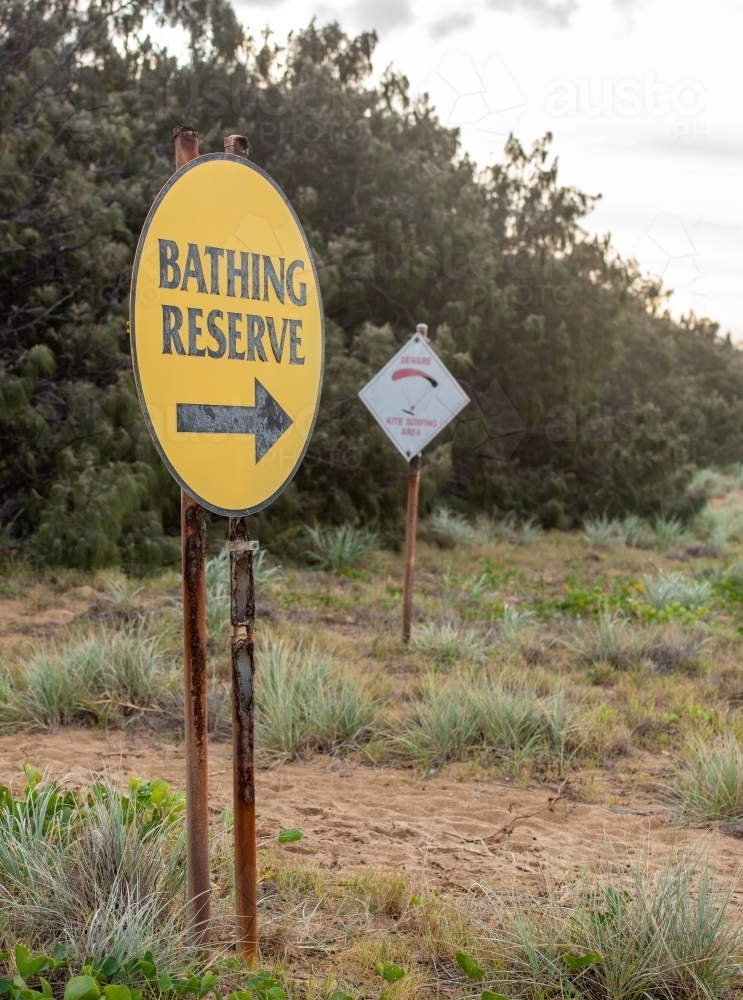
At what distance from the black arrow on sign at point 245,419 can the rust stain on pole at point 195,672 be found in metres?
0.18

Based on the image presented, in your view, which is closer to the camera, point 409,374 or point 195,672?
point 195,672

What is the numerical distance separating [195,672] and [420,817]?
87.9 inches

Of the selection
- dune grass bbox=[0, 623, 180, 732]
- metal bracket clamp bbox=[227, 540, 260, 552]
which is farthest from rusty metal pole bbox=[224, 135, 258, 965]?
dune grass bbox=[0, 623, 180, 732]

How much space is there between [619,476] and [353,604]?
28.3 ft

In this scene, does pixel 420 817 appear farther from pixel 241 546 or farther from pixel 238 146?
pixel 238 146

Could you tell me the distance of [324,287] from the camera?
1307 cm

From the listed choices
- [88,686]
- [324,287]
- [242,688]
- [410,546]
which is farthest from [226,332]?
[324,287]

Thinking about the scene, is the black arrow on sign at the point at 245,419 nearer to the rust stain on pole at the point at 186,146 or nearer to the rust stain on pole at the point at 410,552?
the rust stain on pole at the point at 186,146

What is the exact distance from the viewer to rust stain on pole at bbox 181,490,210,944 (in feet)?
8.50

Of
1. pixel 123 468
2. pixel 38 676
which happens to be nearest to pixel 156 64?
pixel 123 468

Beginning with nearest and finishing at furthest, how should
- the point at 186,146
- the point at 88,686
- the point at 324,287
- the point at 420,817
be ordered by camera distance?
the point at 186,146 → the point at 420,817 → the point at 88,686 → the point at 324,287

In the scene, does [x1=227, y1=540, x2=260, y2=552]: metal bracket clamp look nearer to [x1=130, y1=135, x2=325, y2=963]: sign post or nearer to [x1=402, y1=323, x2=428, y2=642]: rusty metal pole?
[x1=130, y1=135, x2=325, y2=963]: sign post

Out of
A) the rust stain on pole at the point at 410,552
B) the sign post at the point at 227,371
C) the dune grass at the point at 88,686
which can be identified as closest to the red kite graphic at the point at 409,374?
the rust stain on pole at the point at 410,552

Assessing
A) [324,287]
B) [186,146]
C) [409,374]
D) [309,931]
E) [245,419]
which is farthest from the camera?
[324,287]
